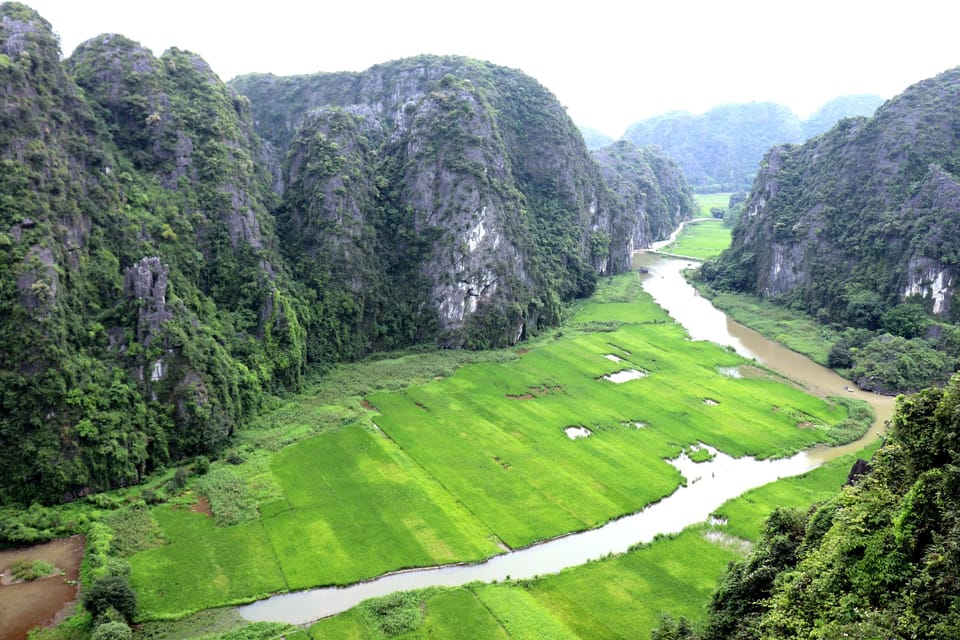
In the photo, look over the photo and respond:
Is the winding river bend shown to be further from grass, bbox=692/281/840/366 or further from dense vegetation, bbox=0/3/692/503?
dense vegetation, bbox=0/3/692/503

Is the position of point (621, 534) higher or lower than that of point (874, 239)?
lower

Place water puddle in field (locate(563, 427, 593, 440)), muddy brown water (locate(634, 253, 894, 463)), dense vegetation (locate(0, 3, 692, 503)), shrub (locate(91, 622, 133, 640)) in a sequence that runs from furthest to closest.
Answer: muddy brown water (locate(634, 253, 894, 463)) → water puddle in field (locate(563, 427, 593, 440)) → dense vegetation (locate(0, 3, 692, 503)) → shrub (locate(91, 622, 133, 640))

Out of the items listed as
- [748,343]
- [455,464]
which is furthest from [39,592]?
[748,343]

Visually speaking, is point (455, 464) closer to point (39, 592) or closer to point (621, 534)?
point (621, 534)

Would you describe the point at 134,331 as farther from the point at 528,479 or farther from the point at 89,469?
the point at 528,479

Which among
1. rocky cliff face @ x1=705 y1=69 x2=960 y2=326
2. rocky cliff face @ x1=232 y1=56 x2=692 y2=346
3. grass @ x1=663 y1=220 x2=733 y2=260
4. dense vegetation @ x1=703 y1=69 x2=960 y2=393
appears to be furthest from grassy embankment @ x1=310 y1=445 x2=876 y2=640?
grass @ x1=663 y1=220 x2=733 y2=260
